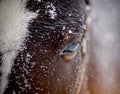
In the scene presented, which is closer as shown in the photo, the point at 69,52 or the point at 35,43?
the point at 35,43

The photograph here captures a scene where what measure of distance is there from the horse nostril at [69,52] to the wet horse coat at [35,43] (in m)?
0.02

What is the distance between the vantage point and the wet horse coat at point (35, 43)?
161 cm

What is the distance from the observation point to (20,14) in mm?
1678

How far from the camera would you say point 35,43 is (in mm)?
1642

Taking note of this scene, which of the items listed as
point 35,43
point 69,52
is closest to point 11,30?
point 35,43

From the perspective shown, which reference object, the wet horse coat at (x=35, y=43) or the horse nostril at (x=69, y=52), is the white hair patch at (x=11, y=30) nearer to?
the wet horse coat at (x=35, y=43)

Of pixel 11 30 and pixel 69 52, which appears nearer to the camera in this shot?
pixel 11 30

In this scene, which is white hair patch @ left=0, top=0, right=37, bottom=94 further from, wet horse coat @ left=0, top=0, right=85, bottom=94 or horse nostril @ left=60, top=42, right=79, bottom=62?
horse nostril @ left=60, top=42, right=79, bottom=62

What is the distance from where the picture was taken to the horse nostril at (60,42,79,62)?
1.74 metres

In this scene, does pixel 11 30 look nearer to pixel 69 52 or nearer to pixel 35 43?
pixel 35 43

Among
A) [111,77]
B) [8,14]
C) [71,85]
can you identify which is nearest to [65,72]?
[71,85]

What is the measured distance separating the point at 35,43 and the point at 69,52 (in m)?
0.21

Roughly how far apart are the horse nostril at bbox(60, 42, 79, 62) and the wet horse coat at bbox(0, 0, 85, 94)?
0.8 inches

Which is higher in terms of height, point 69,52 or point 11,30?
point 11,30
